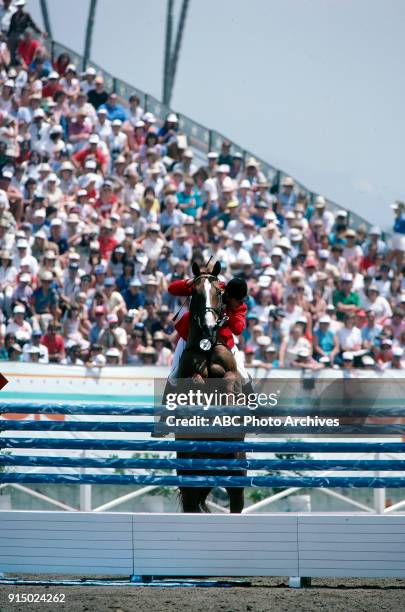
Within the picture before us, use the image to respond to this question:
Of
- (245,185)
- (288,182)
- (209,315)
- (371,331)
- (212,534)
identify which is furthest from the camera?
(288,182)

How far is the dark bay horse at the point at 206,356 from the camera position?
956 cm

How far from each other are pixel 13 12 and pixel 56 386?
32.7 ft

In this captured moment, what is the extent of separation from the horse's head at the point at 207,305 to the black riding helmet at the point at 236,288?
0.14 meters

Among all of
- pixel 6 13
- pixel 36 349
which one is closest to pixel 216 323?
pixel 36 349

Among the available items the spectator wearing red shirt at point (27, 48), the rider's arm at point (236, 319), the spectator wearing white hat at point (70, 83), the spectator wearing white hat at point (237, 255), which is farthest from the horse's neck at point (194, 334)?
the spectator wearing red shirt at point (27, 48)

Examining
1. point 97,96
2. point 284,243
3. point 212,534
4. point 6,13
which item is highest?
point 6,13

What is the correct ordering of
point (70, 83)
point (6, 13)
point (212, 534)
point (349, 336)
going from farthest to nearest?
point (6, 13)
point (70, 83)
point (349, 336)
point (212, 534)

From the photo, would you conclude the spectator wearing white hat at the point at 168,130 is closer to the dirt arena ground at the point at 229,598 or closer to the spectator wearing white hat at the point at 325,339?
the spectator wearing white hat at the point at 325,339

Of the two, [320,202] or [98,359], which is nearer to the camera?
[98,359]

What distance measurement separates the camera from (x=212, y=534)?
28.1 feet

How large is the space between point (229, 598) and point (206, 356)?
242 cm

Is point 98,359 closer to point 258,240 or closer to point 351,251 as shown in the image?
point 258,240

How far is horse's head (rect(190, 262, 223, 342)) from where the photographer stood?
9641 millimetres

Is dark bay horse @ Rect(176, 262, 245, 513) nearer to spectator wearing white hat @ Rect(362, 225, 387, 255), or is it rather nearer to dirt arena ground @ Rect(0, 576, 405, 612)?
dirt arena ground @ Rect(0, 576, 405, 612)
